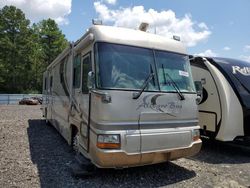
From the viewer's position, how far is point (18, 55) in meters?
43.2

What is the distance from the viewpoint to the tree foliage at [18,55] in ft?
138

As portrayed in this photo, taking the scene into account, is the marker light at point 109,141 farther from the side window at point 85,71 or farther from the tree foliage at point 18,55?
the tree foliage at point 18,55

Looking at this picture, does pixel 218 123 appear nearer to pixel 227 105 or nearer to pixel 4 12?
pixel 227 105

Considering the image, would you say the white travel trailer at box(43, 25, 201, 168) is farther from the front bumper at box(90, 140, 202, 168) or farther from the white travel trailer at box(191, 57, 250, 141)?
the white travel trailer at box(191, 57, 250, 141)

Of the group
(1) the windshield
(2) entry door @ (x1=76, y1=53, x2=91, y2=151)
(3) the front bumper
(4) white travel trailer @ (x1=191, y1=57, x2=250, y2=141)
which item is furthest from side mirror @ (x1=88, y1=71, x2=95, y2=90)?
(4) white travel trailer @ (x1=191, y1=57, x2=250, y2=141)

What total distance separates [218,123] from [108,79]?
12.8 feet

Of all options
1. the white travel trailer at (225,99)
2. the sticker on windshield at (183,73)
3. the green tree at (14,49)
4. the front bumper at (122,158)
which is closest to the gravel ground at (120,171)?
the front bumper at (122,158)

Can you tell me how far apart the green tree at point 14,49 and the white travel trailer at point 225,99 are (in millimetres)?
39521

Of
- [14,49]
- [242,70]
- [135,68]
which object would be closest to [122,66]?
[135,68]

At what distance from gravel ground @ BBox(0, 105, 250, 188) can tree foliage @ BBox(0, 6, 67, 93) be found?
37.9 meters

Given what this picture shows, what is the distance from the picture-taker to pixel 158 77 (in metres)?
5.16

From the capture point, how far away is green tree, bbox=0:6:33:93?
4206 centimetres

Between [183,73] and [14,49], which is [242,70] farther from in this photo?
[14,49]

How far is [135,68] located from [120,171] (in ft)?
7.06
